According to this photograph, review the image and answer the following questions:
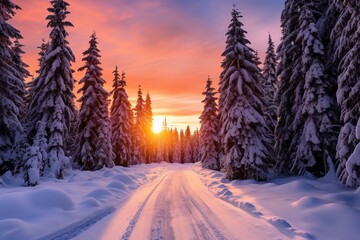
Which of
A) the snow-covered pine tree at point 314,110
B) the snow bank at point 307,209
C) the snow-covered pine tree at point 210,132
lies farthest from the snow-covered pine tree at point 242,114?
the snow-covered pine tree at point 210,132

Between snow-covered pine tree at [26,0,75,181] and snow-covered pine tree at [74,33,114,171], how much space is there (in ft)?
23.8

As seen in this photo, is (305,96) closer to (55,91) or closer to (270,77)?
(270,77)

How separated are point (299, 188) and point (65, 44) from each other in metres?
19.6

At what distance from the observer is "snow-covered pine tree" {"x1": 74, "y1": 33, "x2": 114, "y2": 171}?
96.0ft

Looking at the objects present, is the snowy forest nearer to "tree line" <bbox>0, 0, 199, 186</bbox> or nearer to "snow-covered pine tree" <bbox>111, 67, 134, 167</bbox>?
"tree line" <bbox>0, 0, 199, 186</bbox>

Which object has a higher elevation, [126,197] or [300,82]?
[300,82]

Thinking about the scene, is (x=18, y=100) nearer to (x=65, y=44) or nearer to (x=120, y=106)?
(x=65, y=44)

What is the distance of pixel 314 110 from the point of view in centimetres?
1667

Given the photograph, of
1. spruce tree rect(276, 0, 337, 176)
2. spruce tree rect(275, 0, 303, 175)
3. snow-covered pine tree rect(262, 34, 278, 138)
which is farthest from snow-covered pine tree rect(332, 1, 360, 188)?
snow-covered pine tree rect(262, 34, 278, 138)

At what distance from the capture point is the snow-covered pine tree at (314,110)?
16.3 m

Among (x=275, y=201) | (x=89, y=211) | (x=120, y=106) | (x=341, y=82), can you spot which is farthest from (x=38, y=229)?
(x=120, y=106)

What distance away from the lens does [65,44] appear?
22344mm

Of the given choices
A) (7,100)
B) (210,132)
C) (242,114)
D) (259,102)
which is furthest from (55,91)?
(210,132)

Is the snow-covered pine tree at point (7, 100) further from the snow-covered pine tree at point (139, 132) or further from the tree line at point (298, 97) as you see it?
the snow-covered pine tree at point (139, 132)
